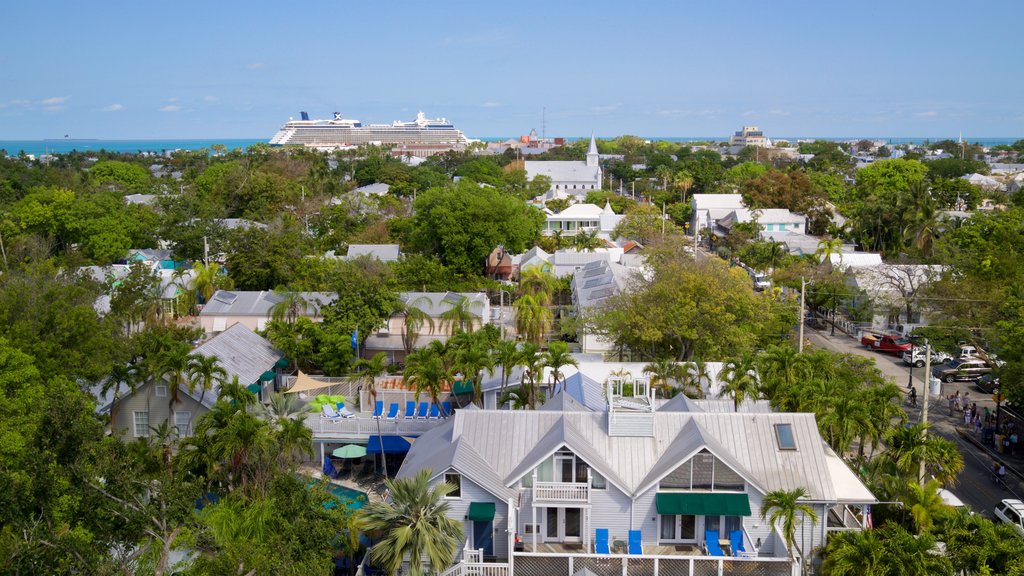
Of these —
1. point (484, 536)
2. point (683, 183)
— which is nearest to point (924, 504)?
point (484, 536)

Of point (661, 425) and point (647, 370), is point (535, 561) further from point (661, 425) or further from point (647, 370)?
point (647, 370)

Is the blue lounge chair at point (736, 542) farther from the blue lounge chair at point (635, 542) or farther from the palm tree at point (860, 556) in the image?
the palm tree at point (860, 556)

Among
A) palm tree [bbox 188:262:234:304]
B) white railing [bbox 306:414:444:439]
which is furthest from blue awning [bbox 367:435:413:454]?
palm tree [bbox 188:262:234:304]

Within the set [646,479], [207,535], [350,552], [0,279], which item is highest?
[0,279]

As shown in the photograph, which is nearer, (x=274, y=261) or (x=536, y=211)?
(x=274, y=261)

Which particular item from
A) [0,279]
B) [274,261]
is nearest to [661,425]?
[0,279]

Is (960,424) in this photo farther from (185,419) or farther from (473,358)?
(185,419)

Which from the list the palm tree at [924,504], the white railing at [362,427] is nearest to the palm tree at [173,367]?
the white railing at [362,427]

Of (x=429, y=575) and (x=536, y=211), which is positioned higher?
(x=536, y=211)
